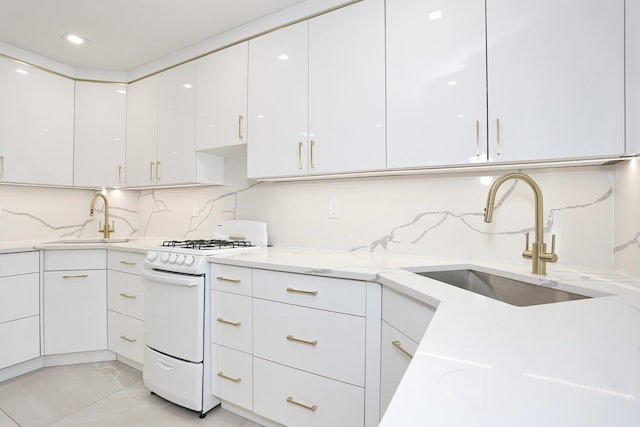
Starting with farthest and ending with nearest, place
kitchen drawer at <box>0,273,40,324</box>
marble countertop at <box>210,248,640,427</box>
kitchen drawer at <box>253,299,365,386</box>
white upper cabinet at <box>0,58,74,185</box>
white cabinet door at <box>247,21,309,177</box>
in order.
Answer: white upper cabinet at <box>0,58,74,185</box>, kitchen drawer at <box>0,273,40,324</box>, white cabinet door at <box>247,21,309,177</box>, kitchen drawer at <box>253,299,365,386</box>, marble countertop at <box>210,248,640,427</box>

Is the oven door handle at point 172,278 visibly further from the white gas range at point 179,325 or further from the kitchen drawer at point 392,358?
the kitchen drawer at point 392,358

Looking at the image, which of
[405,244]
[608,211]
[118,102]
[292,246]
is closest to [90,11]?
[118,102]

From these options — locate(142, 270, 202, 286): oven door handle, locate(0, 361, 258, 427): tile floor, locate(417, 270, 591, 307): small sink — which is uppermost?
→ locate(417, 270, 591, 307): small sink

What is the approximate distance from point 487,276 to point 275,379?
1.13 metres

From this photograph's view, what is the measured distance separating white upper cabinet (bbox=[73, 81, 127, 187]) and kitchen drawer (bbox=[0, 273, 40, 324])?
88 centimetres

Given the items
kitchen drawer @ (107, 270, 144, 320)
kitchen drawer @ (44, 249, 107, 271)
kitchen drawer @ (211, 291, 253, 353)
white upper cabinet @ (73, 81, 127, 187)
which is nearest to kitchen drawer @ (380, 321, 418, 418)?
kitchen drawer @ (211, 291, 253, 353)

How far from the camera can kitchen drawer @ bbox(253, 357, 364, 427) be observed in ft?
4.58

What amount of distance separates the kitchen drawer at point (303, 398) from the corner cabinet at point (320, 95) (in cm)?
105

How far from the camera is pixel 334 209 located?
7.09 ft

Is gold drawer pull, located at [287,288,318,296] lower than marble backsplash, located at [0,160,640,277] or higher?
lower

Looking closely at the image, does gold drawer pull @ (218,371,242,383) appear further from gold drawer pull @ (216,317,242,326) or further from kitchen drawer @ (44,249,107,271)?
kitchen drawer @ (44,249,107,271)

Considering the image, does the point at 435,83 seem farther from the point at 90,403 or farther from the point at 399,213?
the point at 90,403

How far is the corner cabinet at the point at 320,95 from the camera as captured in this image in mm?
1718

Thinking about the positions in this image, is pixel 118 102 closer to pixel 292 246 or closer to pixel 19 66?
pixel 19 66
